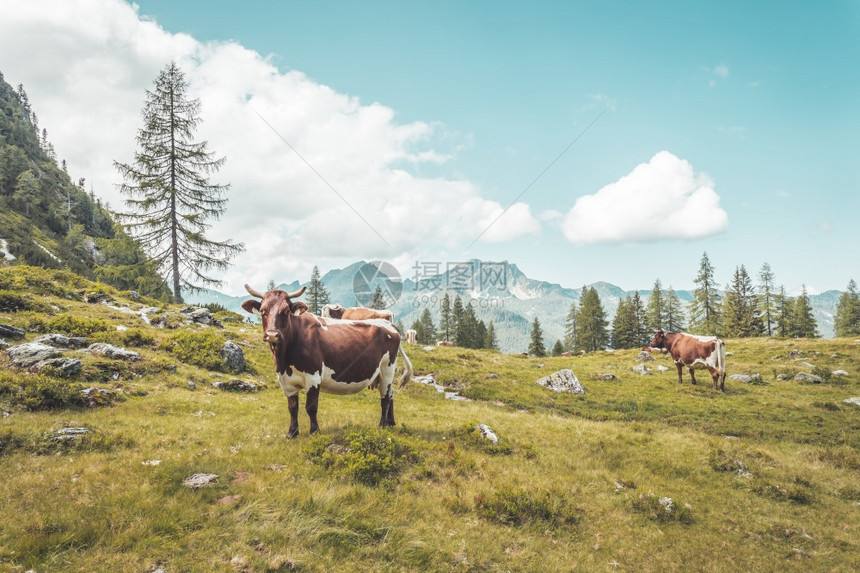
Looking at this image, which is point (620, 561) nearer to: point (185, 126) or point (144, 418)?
point (144, 418)

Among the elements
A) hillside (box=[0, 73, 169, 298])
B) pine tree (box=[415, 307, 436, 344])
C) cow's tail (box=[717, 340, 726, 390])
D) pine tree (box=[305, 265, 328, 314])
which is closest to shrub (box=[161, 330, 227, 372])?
hillside (box=[0, 73, 169, 298])

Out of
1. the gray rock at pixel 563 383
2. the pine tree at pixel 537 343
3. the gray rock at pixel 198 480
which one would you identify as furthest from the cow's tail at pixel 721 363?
the pine tree at pixel 537 343

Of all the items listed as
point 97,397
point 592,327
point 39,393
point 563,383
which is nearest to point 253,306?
point 97,397

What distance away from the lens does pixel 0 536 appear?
4504mm

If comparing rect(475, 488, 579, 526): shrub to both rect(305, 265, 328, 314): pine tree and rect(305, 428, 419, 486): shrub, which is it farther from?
rect(305, 265, 328, 314): pine tree

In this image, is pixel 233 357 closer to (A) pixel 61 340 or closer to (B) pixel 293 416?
Answer: (A) pixel 61 340

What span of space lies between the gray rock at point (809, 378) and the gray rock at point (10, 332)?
38515mm

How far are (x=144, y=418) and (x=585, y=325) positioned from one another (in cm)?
7744

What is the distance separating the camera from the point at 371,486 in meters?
7.21

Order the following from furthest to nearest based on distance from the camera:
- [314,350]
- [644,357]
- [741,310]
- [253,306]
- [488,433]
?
[741,310] → [644,357] → [488,433] → [253,306] → [314,350]

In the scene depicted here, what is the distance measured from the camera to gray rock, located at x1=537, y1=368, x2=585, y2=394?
21597mm

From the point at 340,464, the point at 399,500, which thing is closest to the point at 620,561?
the point at 399,500

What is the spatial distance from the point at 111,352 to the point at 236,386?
13.8 ft

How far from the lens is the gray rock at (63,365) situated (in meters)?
10.4
